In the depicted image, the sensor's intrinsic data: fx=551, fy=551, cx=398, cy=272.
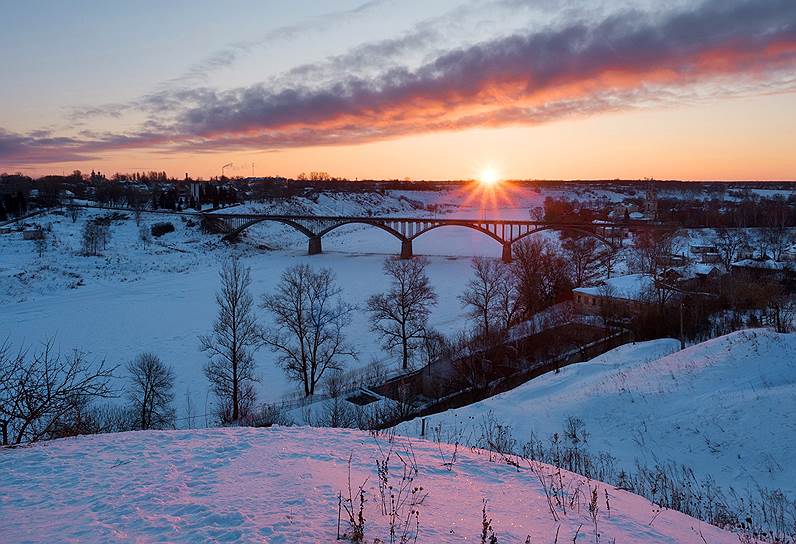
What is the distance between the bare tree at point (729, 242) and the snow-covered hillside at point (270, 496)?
150 ft

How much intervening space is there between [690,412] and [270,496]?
1085 cm

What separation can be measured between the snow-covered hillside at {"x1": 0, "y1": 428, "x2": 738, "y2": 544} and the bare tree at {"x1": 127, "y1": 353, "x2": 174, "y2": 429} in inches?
412

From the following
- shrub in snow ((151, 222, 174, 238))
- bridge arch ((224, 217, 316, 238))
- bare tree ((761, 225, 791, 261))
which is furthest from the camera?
shrub in snow ((151, 222, 174, 238))

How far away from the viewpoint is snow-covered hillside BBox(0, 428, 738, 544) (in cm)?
486

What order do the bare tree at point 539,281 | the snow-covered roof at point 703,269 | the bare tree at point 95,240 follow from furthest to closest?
the bare tree at point 95,240
the snow-covered roof at point 703,269
the bare tree at point 539,281

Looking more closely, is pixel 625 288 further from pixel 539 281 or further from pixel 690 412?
pixel 690 412

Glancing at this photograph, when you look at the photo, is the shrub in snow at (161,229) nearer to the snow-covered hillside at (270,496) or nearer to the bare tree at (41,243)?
the bare tree at (41,243)

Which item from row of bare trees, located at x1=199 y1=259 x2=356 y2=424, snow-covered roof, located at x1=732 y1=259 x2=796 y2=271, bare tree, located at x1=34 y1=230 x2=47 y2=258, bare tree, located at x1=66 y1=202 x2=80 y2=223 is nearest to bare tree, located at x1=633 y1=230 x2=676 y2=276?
snow-covered roof, located at x1=732 y1=259 x2=796 y2=271

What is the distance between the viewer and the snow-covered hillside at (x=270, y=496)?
191 inches

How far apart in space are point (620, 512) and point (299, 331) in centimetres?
1957

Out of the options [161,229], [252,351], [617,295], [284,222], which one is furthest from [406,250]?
[252,351]

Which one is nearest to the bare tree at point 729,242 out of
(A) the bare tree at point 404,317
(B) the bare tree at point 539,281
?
(B) the bare tree at point 539,281

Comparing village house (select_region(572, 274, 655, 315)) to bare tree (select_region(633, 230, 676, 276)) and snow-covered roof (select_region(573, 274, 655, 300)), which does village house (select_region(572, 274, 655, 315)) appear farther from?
bare tree (select_region(633, 230, 676, 276))

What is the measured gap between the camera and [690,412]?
41.9ft
